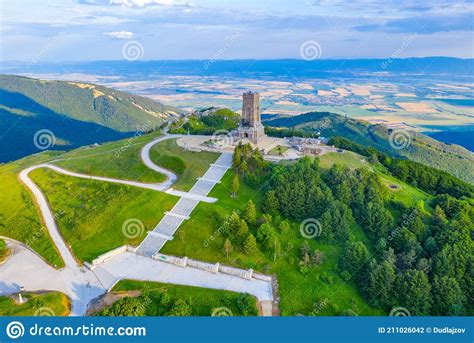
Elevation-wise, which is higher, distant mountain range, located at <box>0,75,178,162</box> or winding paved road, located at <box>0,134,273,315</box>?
winding paved road, located at <box>0,134,273,315</box>

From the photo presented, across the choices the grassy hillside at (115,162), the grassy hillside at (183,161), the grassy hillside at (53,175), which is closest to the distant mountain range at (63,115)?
the grassy hillside at (115,162)

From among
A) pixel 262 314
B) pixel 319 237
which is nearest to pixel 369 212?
pixel 319 237

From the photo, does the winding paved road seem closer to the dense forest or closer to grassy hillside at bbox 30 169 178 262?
grassy hillside at bbox 30 169 178 262

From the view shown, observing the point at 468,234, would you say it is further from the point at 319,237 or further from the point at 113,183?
the point at 113,183

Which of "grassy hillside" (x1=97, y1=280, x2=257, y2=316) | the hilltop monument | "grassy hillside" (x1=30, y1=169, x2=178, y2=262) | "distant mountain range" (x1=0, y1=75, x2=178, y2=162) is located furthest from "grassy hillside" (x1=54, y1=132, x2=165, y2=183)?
"distant mountain range" (x1=0, y1=75, x2=178, y2=162)

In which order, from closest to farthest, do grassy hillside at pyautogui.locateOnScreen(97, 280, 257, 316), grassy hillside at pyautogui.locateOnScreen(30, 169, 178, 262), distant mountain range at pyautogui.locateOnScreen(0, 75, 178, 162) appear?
grassy hillside at pyautogui.locateOnScreen(97, 280, 257, 316) → grassy hillside at pyautogui.locateOnScreen(30, 169, 178, 262) → distant mountain range at pyautogui.locateOnScreen(0, 75, 178, 162)

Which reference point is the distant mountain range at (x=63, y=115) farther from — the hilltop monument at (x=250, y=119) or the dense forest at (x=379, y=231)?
the dense forest at (x=379, y=231)
